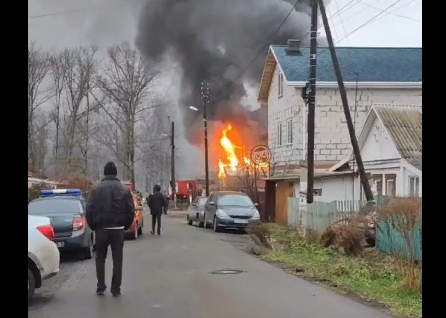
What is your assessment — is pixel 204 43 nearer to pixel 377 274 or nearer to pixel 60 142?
pixel 60 142

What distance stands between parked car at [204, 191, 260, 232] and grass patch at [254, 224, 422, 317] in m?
6.46

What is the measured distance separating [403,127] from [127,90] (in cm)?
3855

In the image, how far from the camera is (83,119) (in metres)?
56.8

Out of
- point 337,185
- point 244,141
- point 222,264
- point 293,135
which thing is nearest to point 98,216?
point 222,264

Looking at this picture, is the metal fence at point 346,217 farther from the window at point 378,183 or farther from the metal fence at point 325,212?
the window at point 378,183

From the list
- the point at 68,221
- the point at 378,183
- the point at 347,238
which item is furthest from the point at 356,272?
the point at 378,183

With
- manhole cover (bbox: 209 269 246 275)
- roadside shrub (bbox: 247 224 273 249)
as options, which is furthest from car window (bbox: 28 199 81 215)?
roadside shrub (bbox: 247 224 273 249)

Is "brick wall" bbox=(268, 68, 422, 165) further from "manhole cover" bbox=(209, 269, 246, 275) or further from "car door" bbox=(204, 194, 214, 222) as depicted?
"manhole cover" bbox=(209, 269, 246, 275)

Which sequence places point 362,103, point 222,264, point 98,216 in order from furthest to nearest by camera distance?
1. point 362,103
2. point 222,264
3. point 98,216

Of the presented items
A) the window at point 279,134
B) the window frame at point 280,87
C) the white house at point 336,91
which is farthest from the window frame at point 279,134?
the window frame at point 280,87

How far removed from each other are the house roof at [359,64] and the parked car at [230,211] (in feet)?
27.7

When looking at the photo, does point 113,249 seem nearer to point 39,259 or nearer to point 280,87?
point 39,259

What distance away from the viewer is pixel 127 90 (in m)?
55.6

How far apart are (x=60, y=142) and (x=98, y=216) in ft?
168
